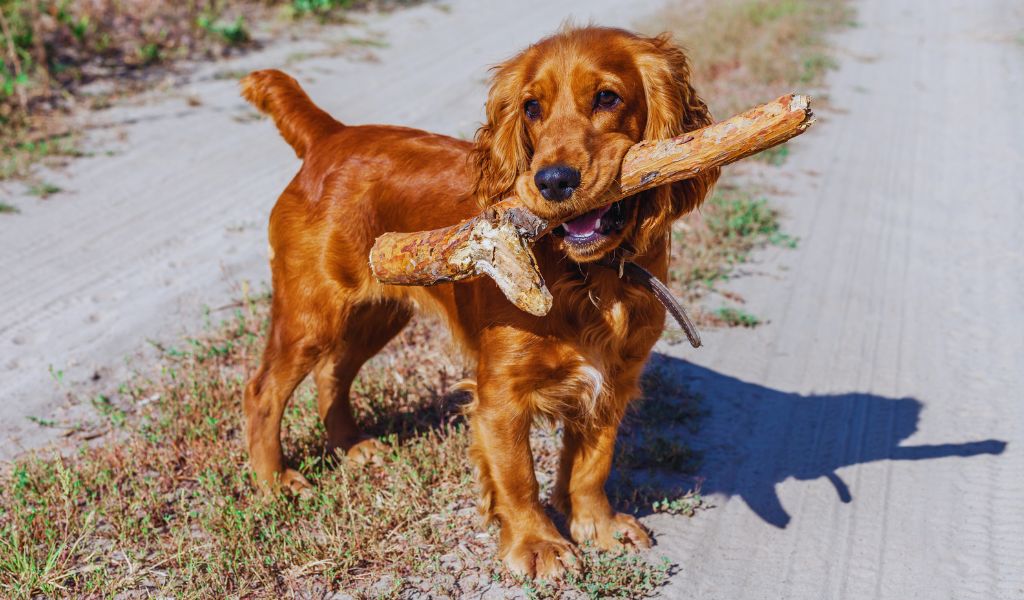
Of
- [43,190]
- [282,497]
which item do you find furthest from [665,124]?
[43,190]

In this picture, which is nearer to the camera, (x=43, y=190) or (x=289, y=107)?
(x=289, y=107)

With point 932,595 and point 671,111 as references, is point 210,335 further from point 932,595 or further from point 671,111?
point 932,595

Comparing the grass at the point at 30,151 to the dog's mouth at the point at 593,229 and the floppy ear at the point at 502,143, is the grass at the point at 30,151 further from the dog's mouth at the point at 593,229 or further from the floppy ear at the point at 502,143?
the dog's mouth at the point at 593,229

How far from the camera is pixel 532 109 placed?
2.99 meters

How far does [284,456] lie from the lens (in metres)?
4.00

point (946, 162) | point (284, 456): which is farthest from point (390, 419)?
point (946, 162)

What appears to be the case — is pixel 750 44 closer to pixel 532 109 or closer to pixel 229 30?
pixel 229 30

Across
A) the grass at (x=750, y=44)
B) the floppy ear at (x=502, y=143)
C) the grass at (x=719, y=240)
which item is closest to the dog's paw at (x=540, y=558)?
the floppy ear at (x=502, y=143)

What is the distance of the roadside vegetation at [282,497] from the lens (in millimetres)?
3184

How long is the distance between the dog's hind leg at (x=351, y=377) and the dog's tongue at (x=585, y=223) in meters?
1.29

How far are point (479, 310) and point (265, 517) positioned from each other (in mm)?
1161

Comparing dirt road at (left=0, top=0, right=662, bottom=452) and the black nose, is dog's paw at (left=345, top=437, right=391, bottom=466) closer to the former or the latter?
dirt road at (left=0, top=0, right=662, bottom=452)

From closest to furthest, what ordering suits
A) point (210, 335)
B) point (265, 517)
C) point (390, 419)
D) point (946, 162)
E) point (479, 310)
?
1. point (479, 310)
2. point (265, 517)
3. point (390, 419)
4. point (210, 335)
5. point (946, 162)

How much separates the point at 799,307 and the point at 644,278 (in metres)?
2.74
